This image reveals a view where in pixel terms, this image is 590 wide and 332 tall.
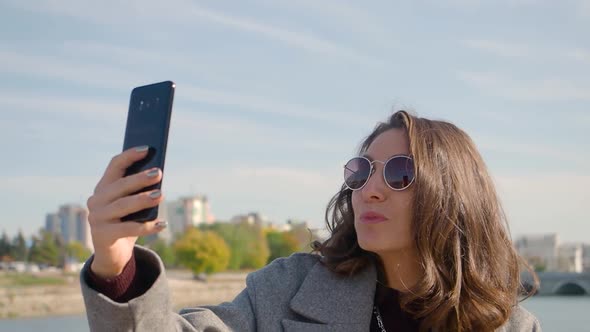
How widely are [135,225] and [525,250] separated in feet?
341

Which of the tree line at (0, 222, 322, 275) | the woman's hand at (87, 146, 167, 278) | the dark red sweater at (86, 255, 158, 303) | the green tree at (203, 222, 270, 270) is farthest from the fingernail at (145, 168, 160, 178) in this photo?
the green tree at (203, 222, 270, 270)

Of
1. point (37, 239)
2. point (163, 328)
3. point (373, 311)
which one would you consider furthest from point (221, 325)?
point (37, 239)

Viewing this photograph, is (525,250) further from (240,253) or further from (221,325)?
(221,325)

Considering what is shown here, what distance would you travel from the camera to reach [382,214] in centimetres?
238

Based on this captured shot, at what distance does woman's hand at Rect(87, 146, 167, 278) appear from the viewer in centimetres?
154

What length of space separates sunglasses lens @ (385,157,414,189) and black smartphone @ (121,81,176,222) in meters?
0.92

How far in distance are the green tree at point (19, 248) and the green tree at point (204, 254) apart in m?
20.5

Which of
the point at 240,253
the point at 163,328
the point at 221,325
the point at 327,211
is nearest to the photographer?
the point at 163,328

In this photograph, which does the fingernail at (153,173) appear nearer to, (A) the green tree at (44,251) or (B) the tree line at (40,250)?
(B) the tree line at (40,250)

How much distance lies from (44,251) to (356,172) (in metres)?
62.3

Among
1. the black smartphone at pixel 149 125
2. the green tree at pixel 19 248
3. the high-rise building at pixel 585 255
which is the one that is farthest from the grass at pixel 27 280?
the high-rise building at pixel 585 255

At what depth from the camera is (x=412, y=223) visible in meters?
2.41

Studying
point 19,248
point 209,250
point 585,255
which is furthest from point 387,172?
point 585,255

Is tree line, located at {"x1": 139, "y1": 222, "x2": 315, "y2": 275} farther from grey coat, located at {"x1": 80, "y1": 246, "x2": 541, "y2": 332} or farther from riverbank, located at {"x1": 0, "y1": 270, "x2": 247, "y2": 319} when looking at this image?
grey coat, located at {"x1": 80, "y1": 246, "x2": 541, "y2": 332}
